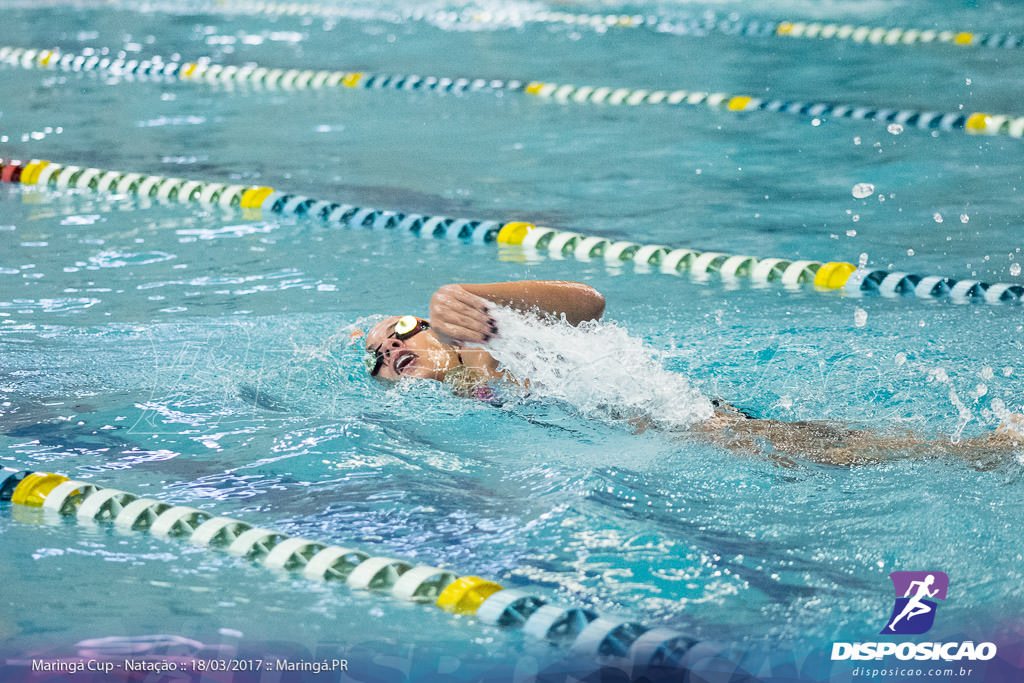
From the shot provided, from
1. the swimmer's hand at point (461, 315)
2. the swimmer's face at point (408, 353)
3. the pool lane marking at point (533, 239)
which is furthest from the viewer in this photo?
the pool lane marking at point (533, 239)

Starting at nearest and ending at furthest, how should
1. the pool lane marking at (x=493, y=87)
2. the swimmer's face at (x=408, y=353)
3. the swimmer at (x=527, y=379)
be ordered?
the swimmer at (x=527, y=379) < the swimmer's face at (x=408, y=353) < the pool lane marking at (x=493, y=87)

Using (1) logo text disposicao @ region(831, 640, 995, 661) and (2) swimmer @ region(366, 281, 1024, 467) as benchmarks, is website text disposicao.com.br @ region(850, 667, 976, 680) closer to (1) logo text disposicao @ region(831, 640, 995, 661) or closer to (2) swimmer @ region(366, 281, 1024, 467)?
(1) logo text disposicao @ region(831, 640, 995, 661)

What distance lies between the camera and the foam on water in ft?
12.2

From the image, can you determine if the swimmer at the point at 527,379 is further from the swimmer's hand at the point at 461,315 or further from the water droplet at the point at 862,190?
the water droplet at the point at 862,190

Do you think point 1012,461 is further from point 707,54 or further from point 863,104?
point 707,54

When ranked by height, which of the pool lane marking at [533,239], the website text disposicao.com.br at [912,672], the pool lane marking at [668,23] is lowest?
the website text disposicao.com.br at [912,672]

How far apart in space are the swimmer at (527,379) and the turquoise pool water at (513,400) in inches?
3.1

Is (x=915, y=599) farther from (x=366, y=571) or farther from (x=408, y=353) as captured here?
(x=408, y=353)

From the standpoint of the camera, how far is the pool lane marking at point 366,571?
8.61 feet

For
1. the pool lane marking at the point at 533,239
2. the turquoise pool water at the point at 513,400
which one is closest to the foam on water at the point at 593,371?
the turquoise pool water at the point at 513,400

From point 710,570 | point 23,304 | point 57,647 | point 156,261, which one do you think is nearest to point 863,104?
point 156,261

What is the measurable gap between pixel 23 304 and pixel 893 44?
7709 millimetres

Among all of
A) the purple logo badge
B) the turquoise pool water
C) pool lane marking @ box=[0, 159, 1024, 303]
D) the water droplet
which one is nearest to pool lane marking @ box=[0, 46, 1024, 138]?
the turquoise pool water

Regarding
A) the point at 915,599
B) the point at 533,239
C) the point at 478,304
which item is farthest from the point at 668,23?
the point at 915,599
